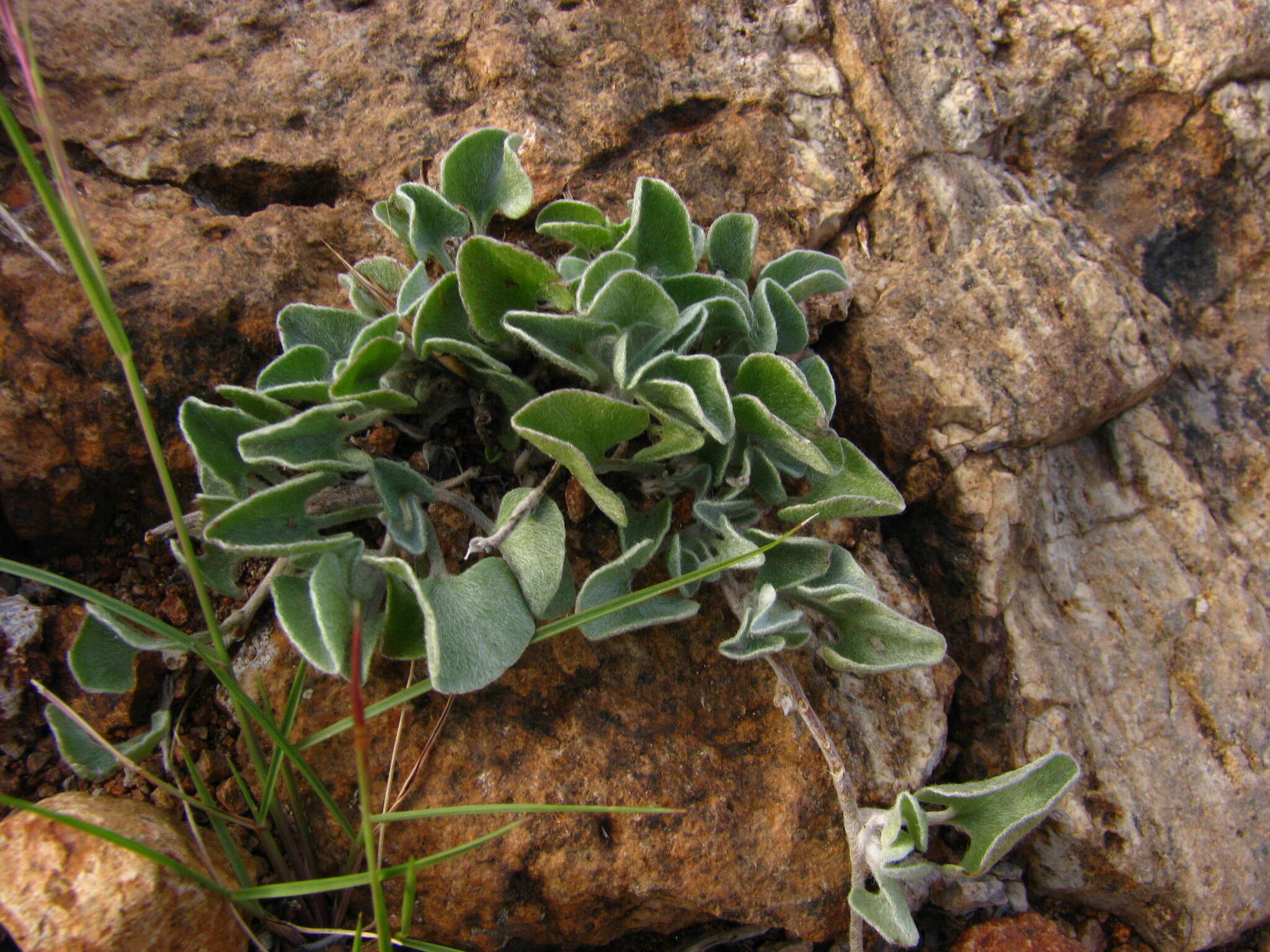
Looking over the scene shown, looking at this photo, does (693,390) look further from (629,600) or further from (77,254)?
(77,254)

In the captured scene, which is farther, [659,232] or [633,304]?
[659,232]

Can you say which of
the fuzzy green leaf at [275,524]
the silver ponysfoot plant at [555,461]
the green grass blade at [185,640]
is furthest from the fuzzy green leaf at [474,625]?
the green grass blade at [185,640]

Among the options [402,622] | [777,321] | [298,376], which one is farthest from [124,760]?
[777,321]

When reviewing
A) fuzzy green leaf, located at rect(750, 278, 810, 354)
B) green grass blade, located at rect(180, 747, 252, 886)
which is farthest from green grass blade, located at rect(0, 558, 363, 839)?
fuzzy green leaf, located at rect(750, 278, 810, 354)

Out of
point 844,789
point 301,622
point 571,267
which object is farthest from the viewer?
point 571,267

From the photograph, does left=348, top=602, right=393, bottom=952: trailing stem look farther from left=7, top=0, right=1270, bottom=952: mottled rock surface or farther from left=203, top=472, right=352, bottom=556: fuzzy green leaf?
left=7, top=0, right=1270, bottom=952: mottled rock surface
